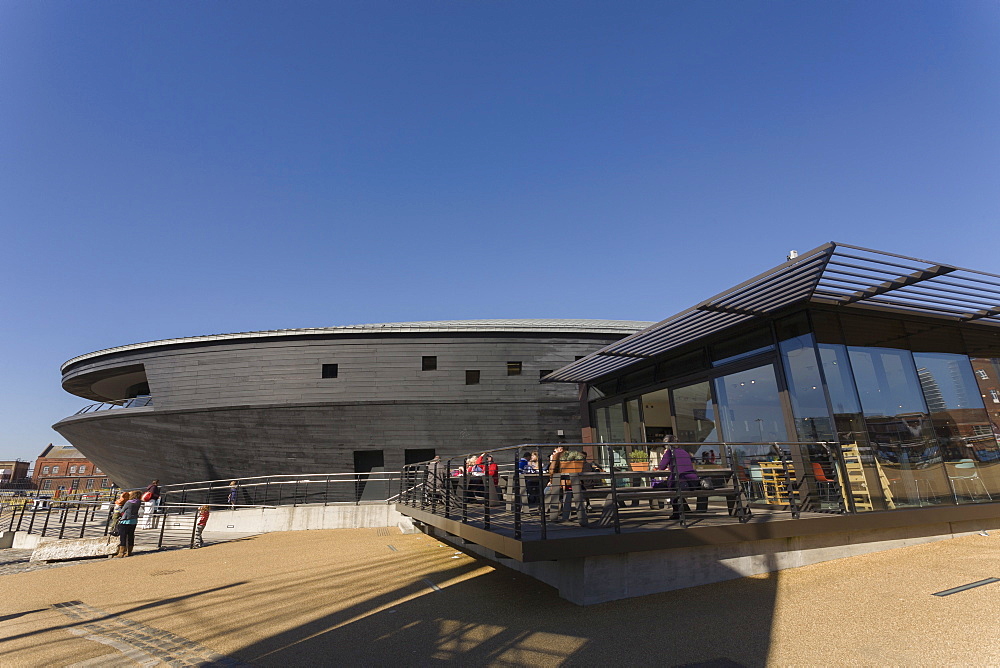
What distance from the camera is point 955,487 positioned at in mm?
8180

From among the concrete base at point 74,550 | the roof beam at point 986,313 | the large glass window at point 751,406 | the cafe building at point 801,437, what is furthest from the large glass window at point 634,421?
the concrete base at point 74,550

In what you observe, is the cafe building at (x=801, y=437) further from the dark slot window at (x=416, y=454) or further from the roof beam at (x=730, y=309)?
the dark slot window at (x=416, y=454)

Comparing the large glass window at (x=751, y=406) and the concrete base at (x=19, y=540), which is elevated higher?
the large glass window at (x=751, y=406)

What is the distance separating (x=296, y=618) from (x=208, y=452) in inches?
548

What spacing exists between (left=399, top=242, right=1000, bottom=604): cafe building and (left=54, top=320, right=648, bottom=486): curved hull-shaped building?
697 centimetres

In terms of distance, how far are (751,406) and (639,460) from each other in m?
2.70

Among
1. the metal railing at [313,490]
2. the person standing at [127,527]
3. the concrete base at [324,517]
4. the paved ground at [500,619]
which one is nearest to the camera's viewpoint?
the paved ground at [500,619]

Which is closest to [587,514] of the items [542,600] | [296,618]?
[542,600]

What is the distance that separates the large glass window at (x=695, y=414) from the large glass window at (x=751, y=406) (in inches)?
10.6

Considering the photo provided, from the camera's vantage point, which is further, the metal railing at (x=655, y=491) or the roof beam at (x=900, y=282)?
the roof beam at (x=900, y=282)

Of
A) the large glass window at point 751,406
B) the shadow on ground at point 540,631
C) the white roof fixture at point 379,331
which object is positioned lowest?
the shadow on ground at point 540,631

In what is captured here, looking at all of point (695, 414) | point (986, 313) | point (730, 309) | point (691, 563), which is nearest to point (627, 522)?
point (691, 563)

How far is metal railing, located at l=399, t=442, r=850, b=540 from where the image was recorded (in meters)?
5.62

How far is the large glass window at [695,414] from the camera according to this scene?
9.43m
